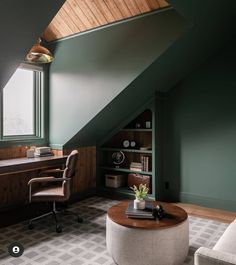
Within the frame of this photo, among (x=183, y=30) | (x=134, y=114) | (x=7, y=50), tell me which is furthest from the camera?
(x=134, y=114)

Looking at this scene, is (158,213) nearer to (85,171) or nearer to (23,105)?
(85,171)

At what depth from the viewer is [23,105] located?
4.26m

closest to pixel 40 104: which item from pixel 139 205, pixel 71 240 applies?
pixel 71 240

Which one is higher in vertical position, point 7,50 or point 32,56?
point 32,56

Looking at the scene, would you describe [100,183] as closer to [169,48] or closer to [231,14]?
[169,48]

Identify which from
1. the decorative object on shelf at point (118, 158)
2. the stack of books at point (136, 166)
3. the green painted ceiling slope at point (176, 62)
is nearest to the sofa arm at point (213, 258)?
the green painted ceiling slope at point (176, 62)

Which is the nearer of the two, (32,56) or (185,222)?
(185,222)

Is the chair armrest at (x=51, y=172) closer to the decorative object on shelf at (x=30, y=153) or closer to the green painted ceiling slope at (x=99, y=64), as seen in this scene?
the decorative object on shelf at (x=30, y=153)

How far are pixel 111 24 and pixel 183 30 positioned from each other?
46.1 inches

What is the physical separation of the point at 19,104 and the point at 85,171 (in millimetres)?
1568

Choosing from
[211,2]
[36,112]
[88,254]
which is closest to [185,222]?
[88,254]

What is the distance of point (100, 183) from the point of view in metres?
4.79

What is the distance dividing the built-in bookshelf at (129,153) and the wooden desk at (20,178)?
1.11m

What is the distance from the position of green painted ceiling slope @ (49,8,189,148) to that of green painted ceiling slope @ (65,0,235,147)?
9 cm
